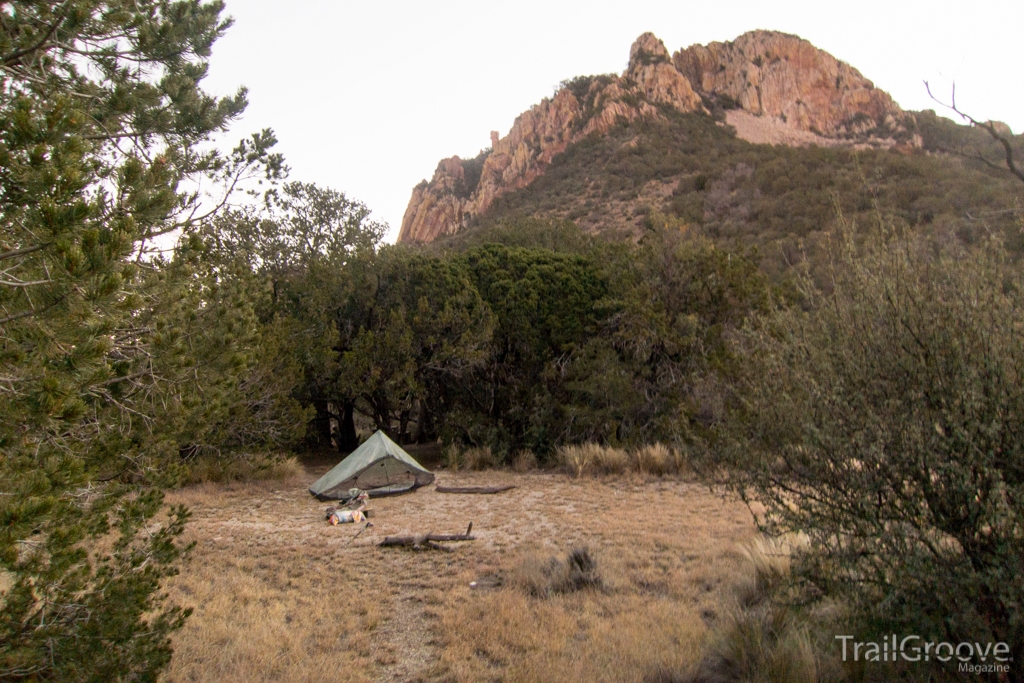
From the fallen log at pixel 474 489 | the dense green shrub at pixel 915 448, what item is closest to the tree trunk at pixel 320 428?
the fallen log at pixel 474 489

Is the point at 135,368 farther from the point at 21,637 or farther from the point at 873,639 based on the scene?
the point at 873,639

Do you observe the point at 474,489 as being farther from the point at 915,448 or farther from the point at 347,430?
the point at 915,448

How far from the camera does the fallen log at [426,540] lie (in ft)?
23.2

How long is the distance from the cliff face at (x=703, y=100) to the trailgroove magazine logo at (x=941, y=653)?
51.4 metres

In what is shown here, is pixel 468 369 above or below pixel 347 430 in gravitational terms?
above

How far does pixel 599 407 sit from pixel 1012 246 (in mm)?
9519

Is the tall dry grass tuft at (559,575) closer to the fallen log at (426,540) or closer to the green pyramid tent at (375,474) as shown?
the fallen log at (426,540)

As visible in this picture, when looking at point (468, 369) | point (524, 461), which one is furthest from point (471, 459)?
point (468, 369)

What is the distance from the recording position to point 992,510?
2.84 metres

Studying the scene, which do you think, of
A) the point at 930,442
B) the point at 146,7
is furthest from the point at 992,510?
the point at 146,7

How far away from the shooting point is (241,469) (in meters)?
11.5

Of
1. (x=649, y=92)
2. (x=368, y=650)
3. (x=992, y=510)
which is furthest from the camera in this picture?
(x=649, y=92)

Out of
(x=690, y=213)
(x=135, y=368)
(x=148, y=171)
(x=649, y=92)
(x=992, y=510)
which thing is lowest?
(x=992, y=510)

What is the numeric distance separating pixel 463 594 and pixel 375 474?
5780 mm
